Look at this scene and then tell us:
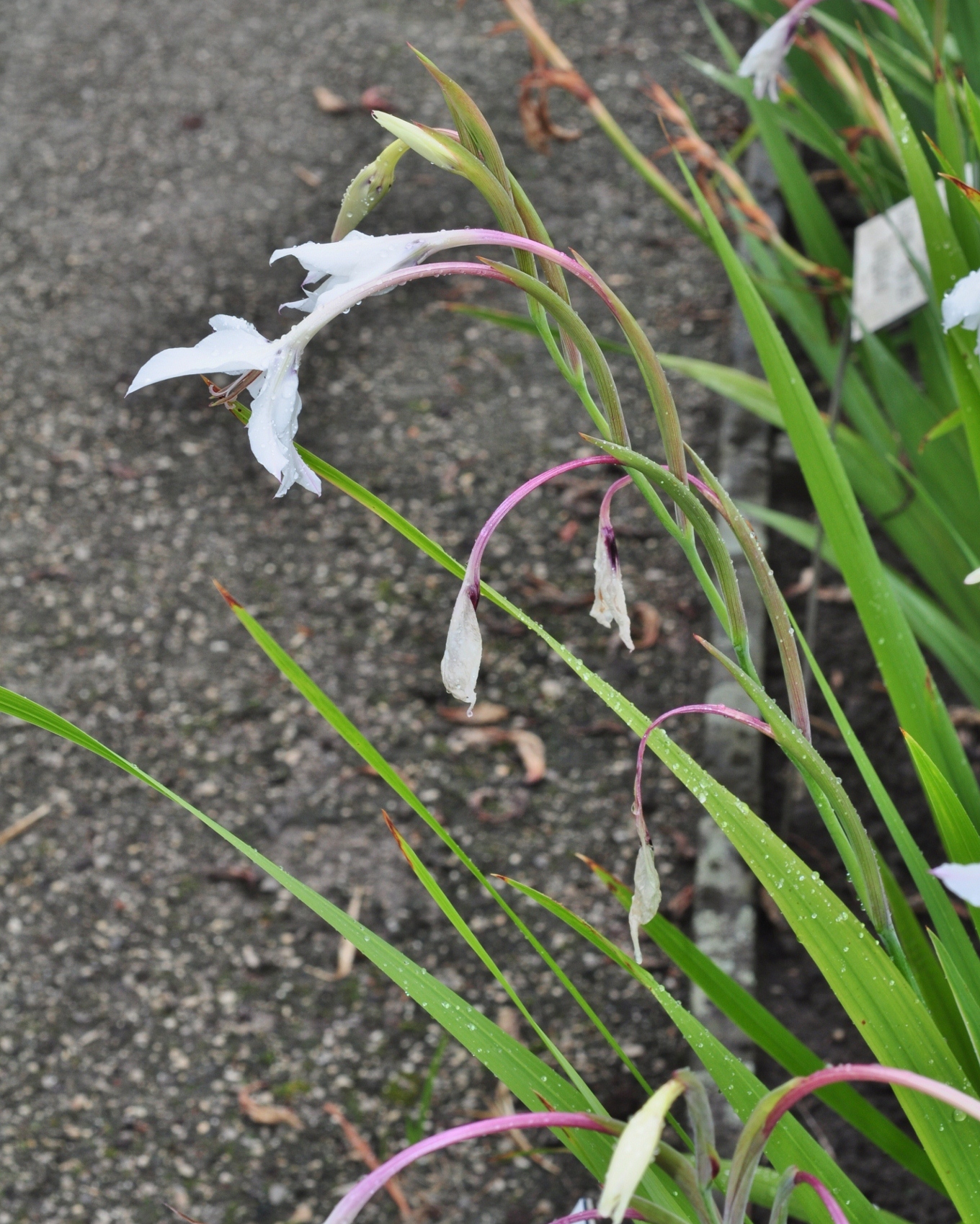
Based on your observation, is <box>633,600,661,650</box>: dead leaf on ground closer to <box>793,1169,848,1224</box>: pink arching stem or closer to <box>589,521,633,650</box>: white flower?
<box>589,521,633,650</box>: white flower

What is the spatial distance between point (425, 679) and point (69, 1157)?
915mm

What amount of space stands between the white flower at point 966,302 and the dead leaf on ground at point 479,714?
4.38 ft

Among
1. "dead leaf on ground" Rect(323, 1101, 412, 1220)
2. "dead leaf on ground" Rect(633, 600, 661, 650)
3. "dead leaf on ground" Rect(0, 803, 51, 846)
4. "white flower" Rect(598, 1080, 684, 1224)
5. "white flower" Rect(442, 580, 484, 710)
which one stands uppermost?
"white flower" Rect(442, 580, 484, 710)

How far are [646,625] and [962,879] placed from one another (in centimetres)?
161

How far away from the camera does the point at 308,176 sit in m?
2.95

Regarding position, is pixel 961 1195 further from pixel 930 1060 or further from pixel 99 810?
pixel 99 810

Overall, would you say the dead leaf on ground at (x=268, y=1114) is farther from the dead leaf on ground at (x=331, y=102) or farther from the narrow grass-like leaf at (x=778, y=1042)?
the dead leaf on ground at (x=331, y=102)

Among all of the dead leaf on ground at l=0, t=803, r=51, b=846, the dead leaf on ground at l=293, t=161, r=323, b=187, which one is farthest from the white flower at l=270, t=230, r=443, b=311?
the dead leaf on ground at l=293, t=161, r=323, b=187

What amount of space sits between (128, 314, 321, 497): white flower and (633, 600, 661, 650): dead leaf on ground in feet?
5.00

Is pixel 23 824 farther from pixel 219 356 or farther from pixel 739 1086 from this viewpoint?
pixel 219 356

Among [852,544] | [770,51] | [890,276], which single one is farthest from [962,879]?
[890,276]

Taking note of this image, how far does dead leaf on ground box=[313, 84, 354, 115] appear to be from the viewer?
313 centimetres

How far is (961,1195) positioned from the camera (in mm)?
644

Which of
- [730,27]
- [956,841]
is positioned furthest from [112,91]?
[956,841]
